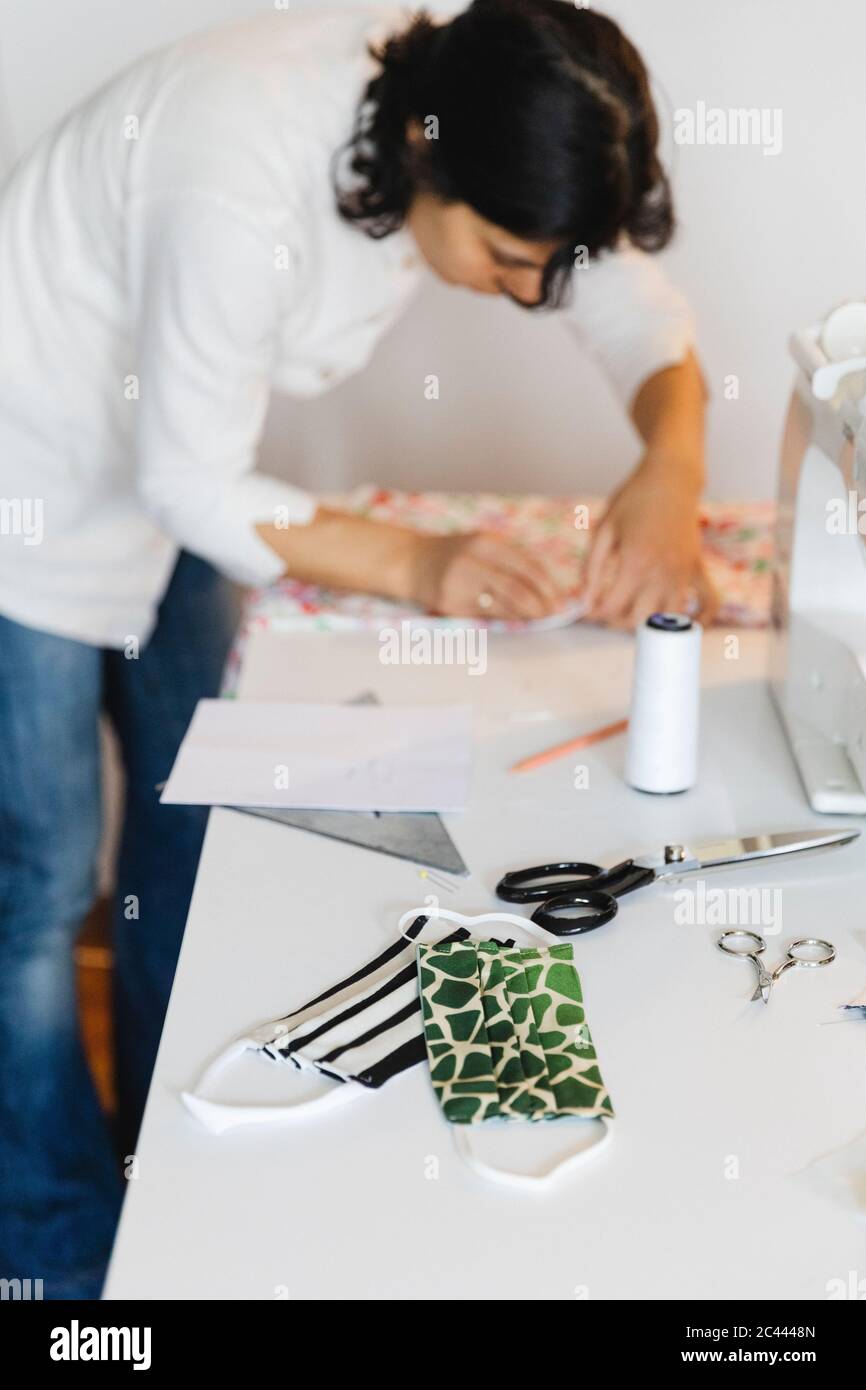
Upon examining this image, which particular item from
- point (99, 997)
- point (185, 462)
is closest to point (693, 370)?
point (185, 462)

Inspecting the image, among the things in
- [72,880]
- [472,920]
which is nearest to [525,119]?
[472,920]

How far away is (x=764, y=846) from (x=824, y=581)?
0.92ft

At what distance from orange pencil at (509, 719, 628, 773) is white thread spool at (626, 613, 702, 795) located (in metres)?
0.07

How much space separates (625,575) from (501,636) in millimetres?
136

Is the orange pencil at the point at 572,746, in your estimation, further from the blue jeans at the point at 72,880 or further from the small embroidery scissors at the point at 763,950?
the blue jeans at the point at 72,880

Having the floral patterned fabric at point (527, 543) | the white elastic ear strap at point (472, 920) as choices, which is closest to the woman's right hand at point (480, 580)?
the floral patterned fabric at point (527, 543)

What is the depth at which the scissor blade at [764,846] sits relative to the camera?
36.1 inches

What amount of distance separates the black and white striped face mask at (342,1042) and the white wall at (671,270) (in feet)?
4.15

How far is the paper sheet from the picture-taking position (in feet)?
3.39

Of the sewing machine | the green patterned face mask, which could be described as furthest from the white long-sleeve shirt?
the green patterned face mask

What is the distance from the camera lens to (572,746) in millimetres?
1112

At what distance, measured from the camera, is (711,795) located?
1.05 metres

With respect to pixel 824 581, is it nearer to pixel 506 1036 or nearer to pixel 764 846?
pixel 764 846
